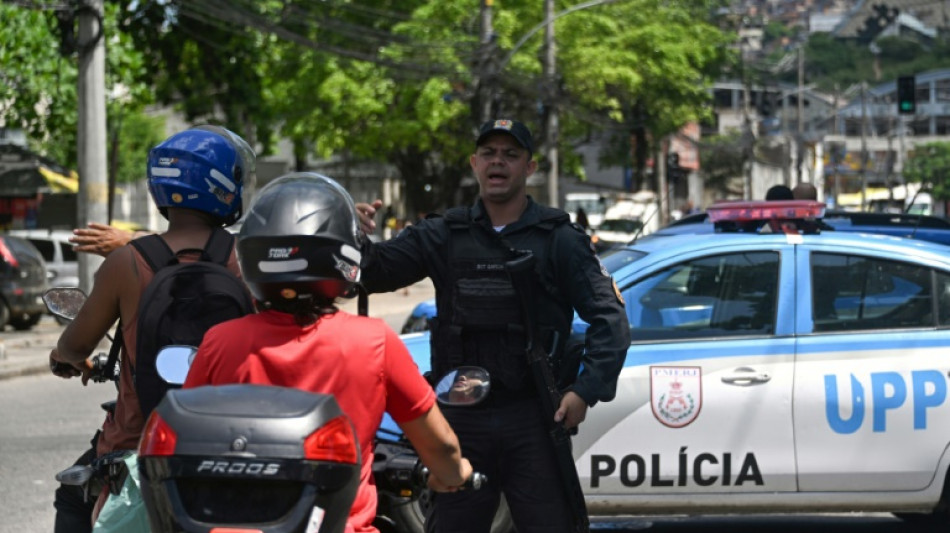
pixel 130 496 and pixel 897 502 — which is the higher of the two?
pixel 130 496

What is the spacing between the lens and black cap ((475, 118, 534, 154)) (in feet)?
15.9

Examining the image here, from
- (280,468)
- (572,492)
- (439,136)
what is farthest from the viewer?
(439,136)

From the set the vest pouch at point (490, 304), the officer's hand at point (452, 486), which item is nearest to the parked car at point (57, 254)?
the vest pouch at point (490, 304)

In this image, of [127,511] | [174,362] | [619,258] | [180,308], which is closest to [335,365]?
[174,362]

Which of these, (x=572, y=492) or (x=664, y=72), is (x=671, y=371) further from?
(x=664, y=72)

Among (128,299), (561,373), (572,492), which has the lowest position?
(572,492)

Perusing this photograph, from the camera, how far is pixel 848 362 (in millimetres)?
6797

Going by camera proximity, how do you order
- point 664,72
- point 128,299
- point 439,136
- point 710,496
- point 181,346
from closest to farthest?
1. point 181,346
2. point 128,299
3. point 710,496
4. point 439,136
5. point 664,72

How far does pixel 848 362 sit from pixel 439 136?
36.9 metres

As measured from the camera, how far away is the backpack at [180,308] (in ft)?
11.8

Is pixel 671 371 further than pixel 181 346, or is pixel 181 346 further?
pixel 671 371

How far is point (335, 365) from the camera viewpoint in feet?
10.2

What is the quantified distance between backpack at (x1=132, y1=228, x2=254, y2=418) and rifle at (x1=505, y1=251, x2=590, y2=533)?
1.22m

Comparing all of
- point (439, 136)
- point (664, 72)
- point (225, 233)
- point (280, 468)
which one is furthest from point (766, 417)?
point (664, 72)
